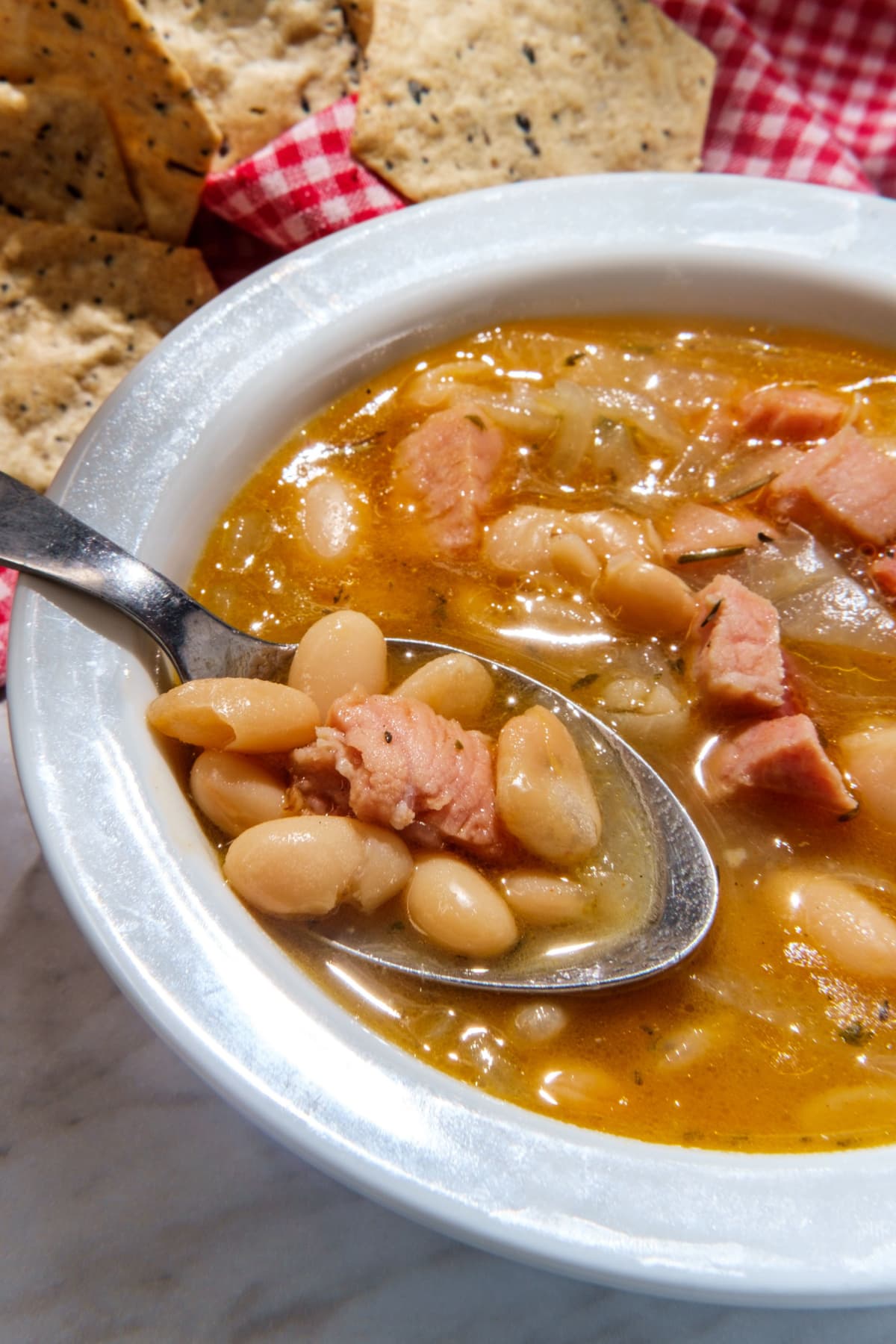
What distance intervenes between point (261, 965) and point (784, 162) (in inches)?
110

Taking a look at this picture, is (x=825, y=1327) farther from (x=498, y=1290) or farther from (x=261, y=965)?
(x=261, y=965)

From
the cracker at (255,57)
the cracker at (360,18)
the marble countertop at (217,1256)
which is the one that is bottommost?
the marble countertop at (217,1256)

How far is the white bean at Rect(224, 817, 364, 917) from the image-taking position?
1.66 meters

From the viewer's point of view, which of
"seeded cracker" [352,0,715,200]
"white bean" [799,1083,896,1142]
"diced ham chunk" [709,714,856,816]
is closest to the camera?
"white bean" [799,1083,896,1142]

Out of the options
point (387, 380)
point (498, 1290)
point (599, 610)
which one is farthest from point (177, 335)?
point (498, 1290)

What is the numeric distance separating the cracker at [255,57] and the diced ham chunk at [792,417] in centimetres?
142

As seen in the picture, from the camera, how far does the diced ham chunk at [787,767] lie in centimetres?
186

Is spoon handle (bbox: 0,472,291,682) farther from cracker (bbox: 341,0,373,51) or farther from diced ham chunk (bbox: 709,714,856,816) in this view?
cracker (bbox: 341,0,373,51)

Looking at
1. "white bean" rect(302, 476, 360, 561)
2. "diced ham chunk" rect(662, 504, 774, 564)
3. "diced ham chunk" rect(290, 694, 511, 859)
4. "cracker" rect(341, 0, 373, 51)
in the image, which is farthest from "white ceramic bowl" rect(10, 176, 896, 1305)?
"cracker" rect(341, 0, 373, 51)

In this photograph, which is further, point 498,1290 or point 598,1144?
point 498,1290

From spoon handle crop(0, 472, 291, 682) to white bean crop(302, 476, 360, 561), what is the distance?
38 centimetres

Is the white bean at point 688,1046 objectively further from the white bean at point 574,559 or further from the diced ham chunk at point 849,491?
the diced ham chunk at point 849,491

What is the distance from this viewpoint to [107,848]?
1.65 meters

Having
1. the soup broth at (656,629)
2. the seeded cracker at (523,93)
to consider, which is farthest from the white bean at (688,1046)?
the seeded cracker at (523,93)
